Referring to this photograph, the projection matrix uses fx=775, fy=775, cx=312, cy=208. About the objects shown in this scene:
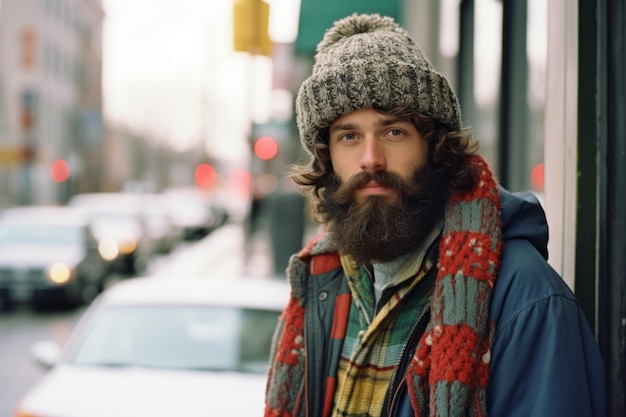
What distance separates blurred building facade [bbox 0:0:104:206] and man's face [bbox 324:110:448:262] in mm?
37953

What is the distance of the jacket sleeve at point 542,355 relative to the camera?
1.69 m

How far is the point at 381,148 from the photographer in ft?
7.10

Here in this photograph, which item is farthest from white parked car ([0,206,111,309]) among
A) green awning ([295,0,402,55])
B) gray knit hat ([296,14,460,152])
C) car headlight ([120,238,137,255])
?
gray knit hat ([296,14,460,152])

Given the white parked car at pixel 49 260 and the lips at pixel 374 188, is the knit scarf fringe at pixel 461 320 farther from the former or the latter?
the white parked car at pixel 49 260

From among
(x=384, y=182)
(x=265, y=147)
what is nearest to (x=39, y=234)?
(x=265, y=147)

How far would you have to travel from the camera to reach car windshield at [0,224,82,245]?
543 inches

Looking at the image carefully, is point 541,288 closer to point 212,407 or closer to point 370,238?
point 370,238

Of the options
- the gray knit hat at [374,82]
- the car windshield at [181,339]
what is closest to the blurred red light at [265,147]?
the car windshield at [181,339]

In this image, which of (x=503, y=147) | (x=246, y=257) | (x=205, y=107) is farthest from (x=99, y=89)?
(x=503, y=147)

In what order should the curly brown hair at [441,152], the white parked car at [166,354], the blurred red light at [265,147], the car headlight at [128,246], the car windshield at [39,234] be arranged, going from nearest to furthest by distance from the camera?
the curly brown hair at [441,152] → the white parked car at [166,354] → the car windshield at [39,234] → the blurred red light at [265,147] → the car headlight at [128,246]

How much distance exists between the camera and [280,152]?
52.4 feet

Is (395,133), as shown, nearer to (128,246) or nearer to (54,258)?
(54,258)

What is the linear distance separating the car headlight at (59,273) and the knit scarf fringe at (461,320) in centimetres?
1183

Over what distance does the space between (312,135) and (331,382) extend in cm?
74
